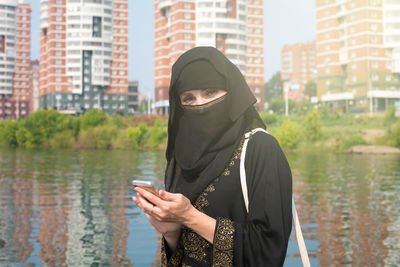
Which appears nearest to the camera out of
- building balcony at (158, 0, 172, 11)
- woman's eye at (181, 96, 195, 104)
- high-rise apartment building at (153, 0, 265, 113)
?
woman's eye at (181, 96, 195, 104)

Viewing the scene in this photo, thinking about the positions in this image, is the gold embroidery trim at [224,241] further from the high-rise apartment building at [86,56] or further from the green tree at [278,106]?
the green tree at [278,106]

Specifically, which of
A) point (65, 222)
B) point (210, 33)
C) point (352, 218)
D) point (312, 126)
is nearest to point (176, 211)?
point (65, 222)

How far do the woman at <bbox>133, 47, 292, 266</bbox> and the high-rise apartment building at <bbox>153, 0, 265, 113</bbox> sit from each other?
6753cm

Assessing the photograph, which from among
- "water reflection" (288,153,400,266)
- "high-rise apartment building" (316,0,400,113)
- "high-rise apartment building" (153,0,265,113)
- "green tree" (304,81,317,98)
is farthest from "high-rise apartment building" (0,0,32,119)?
"water reflection" (288,153,400,266)

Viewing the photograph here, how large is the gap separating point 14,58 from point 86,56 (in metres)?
28.7

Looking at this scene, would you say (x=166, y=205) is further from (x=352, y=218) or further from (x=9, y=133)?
(x=9, y=133)

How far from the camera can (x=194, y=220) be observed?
1908 mm

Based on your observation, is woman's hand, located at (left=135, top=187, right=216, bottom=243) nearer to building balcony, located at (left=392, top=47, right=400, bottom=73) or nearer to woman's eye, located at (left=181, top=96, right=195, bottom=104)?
woman's eye, located at (left=181, top=96, right=195, bottom=104)

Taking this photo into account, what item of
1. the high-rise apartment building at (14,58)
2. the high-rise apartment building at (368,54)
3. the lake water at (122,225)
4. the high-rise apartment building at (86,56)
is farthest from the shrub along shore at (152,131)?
the high-rise apartment building at (14,58)

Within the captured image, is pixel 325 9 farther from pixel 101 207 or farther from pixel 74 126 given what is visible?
pixel 101 207

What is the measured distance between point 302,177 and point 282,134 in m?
27.5

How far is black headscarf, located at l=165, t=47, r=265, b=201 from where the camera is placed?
6.71 feet

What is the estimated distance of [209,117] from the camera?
212 centimetres

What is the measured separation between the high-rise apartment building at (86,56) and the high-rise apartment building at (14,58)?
18.3m
